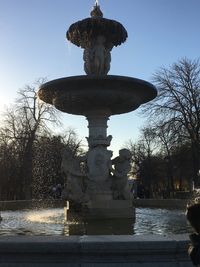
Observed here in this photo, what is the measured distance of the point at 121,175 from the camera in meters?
14.2

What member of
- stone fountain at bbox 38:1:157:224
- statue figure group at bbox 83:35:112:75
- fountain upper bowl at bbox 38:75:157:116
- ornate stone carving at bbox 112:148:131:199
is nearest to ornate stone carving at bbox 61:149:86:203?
stone fountain at bbox 38:1:157:224

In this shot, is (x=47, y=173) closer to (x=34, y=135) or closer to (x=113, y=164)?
(x=34, y=135)

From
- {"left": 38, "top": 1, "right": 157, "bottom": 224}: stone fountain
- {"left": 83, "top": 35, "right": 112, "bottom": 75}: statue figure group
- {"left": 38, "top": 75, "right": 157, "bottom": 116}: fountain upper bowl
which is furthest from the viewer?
{"left": 83, "top": 35, "right": 112, "bottom": 75}: statue figure group

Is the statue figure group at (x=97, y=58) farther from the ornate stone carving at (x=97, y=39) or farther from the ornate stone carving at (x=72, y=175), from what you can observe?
the ornate stone carving at (x=72, y=175)

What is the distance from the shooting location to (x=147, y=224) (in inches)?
484

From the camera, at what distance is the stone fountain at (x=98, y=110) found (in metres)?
13.6

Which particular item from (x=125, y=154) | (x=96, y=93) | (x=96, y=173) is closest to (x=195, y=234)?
(x=96, y=93)

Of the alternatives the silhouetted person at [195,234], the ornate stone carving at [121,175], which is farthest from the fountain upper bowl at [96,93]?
the silhouetted person at [195,234]

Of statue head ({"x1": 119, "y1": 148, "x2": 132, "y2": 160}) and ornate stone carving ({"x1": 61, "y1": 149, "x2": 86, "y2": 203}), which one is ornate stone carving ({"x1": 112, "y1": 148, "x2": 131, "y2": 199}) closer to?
statue head ({"x1": 119, "y1": 148, "x2": 132, "y2": 160})

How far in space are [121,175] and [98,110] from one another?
1989mm

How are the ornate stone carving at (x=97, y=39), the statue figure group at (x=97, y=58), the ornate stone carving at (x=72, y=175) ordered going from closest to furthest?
the ornate stone carving at (x=72, y=175), the ornate stone carving at (x=97, y=39), the statue figure group at (x=97, y=58)

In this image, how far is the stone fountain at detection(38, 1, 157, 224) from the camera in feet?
44.8
